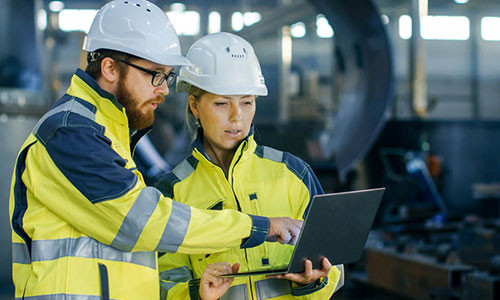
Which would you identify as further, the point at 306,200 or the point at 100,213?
the point at 306,200

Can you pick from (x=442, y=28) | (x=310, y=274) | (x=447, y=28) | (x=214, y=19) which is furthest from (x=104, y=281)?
(x=447, y=28)

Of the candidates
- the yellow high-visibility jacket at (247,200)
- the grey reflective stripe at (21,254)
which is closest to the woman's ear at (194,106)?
the yellow high-visibility jacket at (247,200)

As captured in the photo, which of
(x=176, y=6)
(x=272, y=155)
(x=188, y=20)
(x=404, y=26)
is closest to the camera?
(x=272, y=155)

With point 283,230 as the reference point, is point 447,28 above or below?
above

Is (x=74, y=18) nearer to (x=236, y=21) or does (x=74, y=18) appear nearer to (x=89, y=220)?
(x=236, y=21)

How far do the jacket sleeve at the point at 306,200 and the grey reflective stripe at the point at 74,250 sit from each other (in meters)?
0.59

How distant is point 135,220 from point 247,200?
454 millimetres

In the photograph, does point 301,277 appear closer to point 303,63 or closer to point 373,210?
point 373,210

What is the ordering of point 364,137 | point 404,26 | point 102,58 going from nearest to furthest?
point 102,58, point 364,137, point 404,26

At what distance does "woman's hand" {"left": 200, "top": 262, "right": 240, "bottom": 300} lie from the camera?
180 cm

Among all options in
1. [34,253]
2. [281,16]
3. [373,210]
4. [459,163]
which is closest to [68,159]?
[34,253]

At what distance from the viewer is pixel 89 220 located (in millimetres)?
1630

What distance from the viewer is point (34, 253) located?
5.37 ft

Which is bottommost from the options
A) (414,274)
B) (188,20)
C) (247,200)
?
(414,274)
